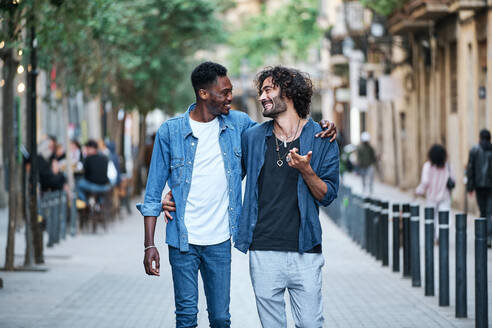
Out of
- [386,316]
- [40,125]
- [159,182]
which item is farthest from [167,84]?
[159,182]

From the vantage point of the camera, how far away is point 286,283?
6.11m

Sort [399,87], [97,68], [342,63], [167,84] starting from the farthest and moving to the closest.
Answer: [342,63] < [399,87] < [167,84] < [97,68]

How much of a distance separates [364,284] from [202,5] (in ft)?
57.6

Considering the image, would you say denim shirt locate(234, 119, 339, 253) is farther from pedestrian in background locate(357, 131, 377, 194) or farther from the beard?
pedestrian in background locate(357, 131, 377, 194)

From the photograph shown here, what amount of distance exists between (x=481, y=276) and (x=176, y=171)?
377 cm

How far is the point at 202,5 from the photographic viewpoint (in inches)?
1155

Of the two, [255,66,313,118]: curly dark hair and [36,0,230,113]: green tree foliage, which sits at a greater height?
[36,0,230,113]: green tree foliage

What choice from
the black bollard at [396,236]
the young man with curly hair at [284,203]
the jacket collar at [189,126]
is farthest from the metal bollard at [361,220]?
the young man with curly hair at [284,203]

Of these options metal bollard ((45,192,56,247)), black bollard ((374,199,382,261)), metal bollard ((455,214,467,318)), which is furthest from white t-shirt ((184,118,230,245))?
metal bollard ((45,192,56,247))

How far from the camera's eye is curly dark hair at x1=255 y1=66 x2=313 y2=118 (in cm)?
610

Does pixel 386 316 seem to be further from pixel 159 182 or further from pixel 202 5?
pixel 202 5

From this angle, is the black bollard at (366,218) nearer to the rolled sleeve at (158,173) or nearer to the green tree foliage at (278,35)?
the rolled sleeve at (158,173)

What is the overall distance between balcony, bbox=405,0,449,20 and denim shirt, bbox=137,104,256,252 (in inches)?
898

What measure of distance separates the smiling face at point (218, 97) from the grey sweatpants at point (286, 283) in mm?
828
